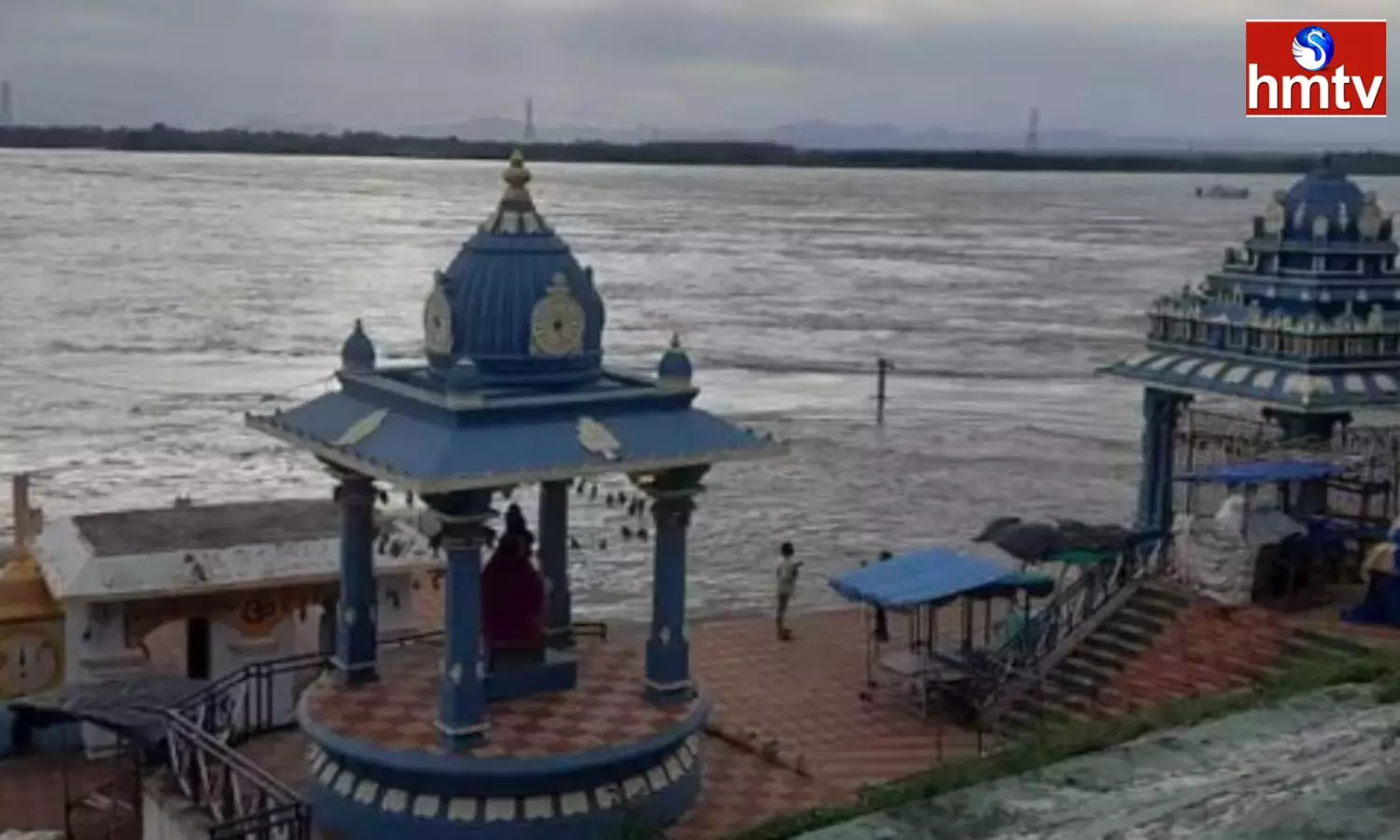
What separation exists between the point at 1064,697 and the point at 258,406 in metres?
24.5

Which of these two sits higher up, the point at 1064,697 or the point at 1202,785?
the point at 1202,785

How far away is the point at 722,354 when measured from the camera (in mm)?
47562

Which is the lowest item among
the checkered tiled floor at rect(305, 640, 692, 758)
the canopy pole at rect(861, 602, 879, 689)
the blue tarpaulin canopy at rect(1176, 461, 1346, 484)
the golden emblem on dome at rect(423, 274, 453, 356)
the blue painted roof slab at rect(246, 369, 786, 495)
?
the canopy pole at rect(861, 602, 879, 689)

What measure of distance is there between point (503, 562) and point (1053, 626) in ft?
20.4

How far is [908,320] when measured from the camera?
58.4 meters

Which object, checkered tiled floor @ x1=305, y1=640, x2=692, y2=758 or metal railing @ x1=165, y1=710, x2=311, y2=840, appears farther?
checkered tiled floor @ x1=305, y1=640, x2=692, y2=758

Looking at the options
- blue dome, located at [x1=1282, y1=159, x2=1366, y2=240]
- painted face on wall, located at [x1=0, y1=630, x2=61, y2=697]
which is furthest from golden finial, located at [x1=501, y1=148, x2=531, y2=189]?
blue dome, located at [x1=1282, y1=159, x2=1366, y2=240]

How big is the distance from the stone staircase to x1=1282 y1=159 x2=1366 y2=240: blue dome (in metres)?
4.60

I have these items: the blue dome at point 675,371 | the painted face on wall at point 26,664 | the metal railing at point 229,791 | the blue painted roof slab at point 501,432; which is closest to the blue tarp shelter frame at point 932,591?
the blue painted roof slab at point 501,432

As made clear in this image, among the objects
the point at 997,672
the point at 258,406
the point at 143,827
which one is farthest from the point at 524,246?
the point at 258,406

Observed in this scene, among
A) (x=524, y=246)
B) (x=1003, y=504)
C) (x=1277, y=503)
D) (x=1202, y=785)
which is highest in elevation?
(x=524, y=246)

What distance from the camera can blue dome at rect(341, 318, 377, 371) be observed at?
12.4 metres

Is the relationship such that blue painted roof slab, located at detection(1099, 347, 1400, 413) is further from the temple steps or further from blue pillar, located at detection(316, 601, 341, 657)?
blue pillar, located at detection(316, 601, 341, 657)

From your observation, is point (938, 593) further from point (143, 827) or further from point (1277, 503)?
point (143, 827)
